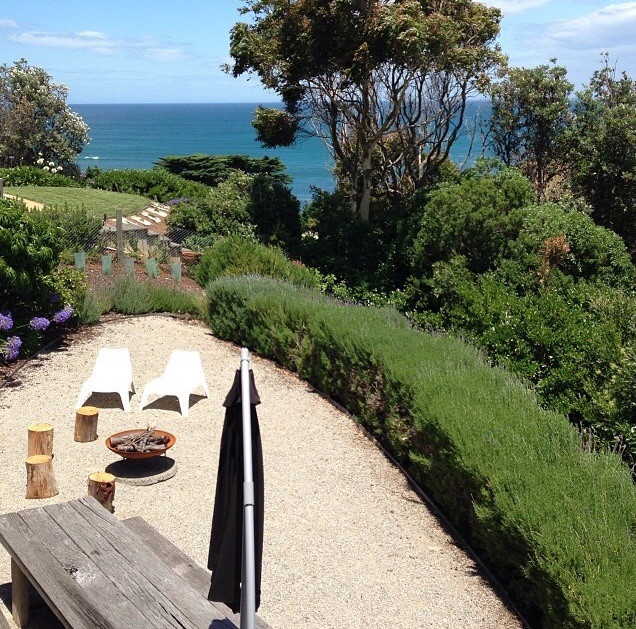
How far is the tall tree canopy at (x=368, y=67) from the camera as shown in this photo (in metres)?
17.0

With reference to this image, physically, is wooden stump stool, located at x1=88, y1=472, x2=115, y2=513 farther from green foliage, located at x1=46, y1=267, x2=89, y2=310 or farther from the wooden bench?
green foliage, located at x1=46, y1=267, x2=89, y2=310

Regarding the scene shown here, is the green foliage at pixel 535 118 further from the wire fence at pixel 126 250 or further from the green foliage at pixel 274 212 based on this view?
the wire fence at pixel 126 250

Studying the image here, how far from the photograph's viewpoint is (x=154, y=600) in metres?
4.41

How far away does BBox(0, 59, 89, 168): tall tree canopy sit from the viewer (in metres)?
31.8

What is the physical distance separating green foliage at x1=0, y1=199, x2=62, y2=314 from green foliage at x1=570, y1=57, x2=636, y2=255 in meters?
16.1

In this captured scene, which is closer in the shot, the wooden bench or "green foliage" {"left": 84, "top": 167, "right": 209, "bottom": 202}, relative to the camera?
the wooden bench

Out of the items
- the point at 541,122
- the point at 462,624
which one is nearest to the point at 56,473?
the point at 462,624

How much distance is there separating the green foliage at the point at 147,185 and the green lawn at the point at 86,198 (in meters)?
1.73

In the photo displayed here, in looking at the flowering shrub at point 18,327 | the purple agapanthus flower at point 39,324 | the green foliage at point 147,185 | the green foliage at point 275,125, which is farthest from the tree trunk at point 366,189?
the purple agapanthus flower at point 39,324

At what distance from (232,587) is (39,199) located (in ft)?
69.5

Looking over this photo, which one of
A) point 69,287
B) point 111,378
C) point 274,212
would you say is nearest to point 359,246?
point 274,212

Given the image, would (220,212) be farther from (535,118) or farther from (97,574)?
(97,574)

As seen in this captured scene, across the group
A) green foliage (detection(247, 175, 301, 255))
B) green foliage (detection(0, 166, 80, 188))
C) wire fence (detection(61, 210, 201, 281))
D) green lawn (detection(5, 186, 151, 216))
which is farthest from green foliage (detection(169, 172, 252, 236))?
green foliage (detection(0, 166, 80, 188))

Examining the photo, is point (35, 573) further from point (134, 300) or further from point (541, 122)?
point (541, 122)
